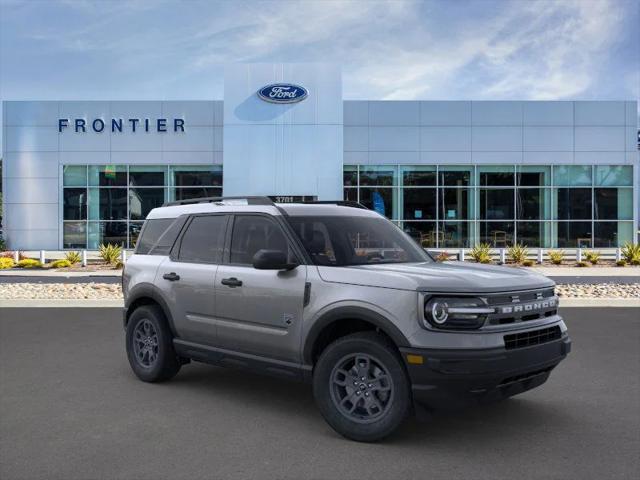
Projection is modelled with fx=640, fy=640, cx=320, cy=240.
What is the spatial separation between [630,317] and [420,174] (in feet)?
65.4

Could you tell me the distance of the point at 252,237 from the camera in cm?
597

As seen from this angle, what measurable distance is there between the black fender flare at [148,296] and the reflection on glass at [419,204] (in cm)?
2489

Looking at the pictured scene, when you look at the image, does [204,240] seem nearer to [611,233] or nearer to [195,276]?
[195,276]

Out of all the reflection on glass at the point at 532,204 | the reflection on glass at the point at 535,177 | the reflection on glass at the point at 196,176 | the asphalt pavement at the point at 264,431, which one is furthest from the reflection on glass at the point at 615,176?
the asphalt pavement at the point at 264,431

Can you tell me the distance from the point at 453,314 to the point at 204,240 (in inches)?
114

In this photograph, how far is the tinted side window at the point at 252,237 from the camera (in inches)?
226

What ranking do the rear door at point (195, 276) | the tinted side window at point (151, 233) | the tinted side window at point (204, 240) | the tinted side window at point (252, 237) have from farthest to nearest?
1. the tinted side window at point (151, 233)
2. the tinted side window at point (204, 240)
3. the rear door at point (195, 276)
4. the tinted side window at point (252, 237)

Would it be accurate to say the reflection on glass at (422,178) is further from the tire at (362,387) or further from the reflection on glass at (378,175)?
the tire at (362,387)

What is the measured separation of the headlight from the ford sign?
1012 inches

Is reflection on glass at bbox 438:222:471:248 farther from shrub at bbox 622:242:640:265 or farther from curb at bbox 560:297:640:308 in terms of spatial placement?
curb at bbox 560:297:640:308

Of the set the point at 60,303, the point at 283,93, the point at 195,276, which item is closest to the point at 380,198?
the point at 283,93

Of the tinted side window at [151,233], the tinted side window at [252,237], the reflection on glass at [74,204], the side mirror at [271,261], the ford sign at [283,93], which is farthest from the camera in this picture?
the reflection on glass at [74,204]

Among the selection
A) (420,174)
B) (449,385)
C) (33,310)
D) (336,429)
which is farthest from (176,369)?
(420,174)

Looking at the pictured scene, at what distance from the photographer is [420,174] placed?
3097 centimetres
